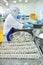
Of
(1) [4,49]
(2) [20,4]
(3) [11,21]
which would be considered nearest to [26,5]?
(2) [20,4]

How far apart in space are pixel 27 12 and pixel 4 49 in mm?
9252

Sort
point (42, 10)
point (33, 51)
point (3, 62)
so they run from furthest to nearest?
1. point (42, 10)
2. point (33, 51)
3. point (3, 62)

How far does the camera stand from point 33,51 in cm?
68

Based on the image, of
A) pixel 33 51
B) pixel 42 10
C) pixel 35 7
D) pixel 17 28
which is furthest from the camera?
pixel 35 7

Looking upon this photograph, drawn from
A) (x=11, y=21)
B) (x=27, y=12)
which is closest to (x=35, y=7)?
(x=27, y=12)

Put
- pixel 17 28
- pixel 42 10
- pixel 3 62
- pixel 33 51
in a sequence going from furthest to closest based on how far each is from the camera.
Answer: pixel 42 10 < pixel 17 28 < pixel 33 51 < pixel 3 62

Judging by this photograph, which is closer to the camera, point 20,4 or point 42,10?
point 42,10

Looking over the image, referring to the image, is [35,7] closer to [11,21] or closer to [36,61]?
[11,21]

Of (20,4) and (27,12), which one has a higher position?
(20,4)

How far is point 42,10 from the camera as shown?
346 inches

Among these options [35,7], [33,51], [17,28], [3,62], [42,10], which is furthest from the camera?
[35,7]

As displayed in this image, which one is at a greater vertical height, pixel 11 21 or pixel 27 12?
pixel 11 21

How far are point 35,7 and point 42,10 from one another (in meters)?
0.91

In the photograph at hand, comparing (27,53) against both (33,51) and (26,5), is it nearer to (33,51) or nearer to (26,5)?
(33,51)
